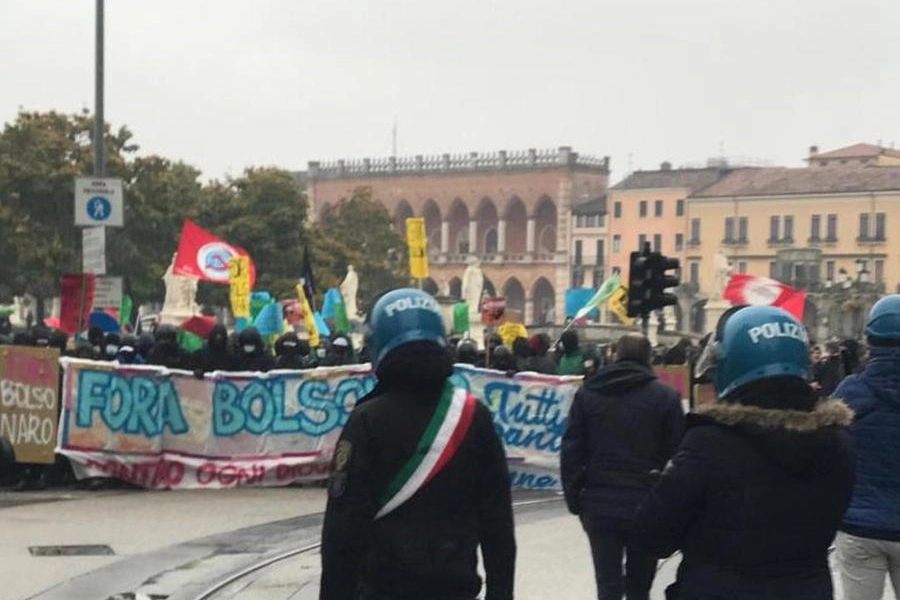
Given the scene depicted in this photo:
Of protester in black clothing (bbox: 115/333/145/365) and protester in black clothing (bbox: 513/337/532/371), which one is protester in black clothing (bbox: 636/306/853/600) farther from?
protester in black clothing (bbox: 513/337/532/371)

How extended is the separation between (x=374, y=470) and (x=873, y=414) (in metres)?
2.53

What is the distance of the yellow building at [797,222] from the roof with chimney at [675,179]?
4.42 ft

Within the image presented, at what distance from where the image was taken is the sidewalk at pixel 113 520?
12336 mm

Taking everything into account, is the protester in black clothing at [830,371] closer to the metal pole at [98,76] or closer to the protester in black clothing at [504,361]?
the protester in black clothing at [504,361]

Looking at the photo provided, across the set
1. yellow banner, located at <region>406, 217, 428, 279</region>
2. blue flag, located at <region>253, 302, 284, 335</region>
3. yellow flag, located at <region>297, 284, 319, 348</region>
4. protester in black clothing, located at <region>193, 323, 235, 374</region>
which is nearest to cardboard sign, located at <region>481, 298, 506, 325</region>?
yellow banner, located at <region>406, 217, 428, 279</region>

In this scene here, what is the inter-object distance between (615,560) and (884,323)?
5.98 feet

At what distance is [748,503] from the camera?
4.71 metres

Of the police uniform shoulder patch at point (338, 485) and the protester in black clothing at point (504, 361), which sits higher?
the police uniform shoulder patch at point (338, 485)

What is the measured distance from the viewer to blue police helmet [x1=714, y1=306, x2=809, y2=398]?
4797 mm

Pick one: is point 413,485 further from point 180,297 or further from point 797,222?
point 797,222

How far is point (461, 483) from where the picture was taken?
5.14 m

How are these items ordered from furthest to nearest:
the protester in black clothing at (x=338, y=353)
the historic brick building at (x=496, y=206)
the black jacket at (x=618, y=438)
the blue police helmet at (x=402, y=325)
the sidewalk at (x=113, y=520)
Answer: the historic brick building at (x=496, y=206), the protester in black clothing at (x=338, y=353), the sidewalk at (x=113, y=520), the black jacket at (x=618, y=438), the blue police helmet at (x=402, y=325)

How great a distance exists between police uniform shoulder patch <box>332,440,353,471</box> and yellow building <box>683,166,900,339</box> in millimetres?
99008

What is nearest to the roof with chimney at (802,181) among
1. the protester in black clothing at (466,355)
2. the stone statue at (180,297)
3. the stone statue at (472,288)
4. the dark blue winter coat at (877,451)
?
the stone statue at (472,288)
